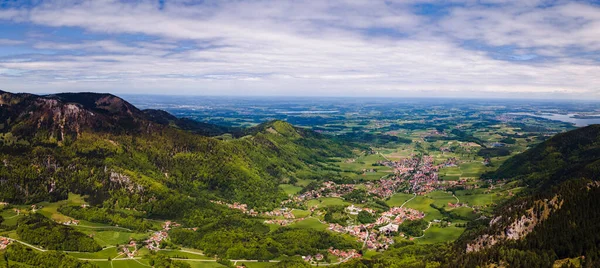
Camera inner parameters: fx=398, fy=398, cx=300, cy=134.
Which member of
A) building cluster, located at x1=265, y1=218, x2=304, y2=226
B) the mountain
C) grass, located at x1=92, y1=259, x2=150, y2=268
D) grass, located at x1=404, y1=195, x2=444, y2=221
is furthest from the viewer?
grass, located at x1=404, y1=195, x2=444, y2=221

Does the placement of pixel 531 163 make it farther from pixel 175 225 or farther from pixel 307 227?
pixel 175 225

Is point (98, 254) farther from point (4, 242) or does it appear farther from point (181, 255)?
point (4, 242)

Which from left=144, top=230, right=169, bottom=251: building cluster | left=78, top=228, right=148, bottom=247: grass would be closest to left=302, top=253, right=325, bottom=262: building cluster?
left=144, top=230, right=169, bottom=251: building cluster

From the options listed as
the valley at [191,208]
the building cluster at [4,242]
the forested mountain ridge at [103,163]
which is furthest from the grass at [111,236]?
the building cluster at [4,242]

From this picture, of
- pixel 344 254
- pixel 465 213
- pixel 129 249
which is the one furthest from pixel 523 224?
pixel 129 249

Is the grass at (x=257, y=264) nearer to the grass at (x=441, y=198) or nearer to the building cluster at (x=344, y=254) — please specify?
the building cluster at (x=344, y=254)

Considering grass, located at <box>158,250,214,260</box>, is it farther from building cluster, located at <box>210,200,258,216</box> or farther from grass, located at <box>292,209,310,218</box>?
grass, located at <box>292,209,310,218</box>

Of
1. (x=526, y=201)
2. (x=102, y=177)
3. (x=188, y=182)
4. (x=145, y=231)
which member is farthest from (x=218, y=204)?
(x=526, y=201)
